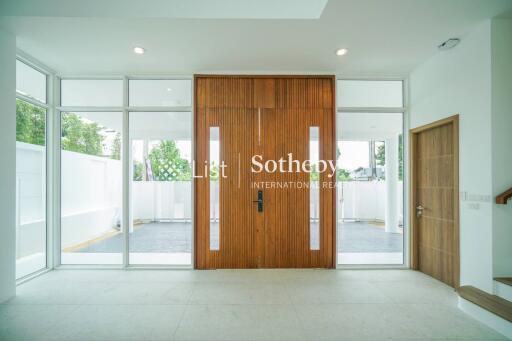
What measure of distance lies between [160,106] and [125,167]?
1.20 metres

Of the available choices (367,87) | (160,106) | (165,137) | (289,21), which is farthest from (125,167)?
(367,87)

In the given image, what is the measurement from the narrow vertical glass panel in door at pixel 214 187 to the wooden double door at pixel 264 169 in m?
0.02

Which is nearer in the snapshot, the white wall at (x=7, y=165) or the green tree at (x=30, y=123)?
the white wall at (x=7, y=165)

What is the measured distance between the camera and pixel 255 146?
457 cm

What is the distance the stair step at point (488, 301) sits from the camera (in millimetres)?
2635

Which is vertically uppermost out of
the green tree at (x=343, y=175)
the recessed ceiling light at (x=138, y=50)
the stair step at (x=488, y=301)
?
the recessed ceiling light at (x=138, y=50)

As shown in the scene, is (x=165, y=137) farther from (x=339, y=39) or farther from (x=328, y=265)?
(x=328, y=265)

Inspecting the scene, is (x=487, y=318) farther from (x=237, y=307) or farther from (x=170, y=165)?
(x=170, y=165)

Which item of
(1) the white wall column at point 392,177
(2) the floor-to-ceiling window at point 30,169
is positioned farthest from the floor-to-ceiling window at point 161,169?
(1) the white wall column at point 392,177

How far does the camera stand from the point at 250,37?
3.51m

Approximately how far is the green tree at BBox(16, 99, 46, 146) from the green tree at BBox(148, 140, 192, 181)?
5.95 feet

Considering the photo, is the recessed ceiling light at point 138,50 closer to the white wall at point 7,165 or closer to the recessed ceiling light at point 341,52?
the white wall at point 7,165

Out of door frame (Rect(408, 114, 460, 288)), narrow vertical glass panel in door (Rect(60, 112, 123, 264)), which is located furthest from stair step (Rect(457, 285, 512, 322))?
narrow vertical glass panel in door (Rect(60, 112, 123, 264))

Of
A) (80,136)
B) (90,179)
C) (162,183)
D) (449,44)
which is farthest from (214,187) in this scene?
(449,44)
